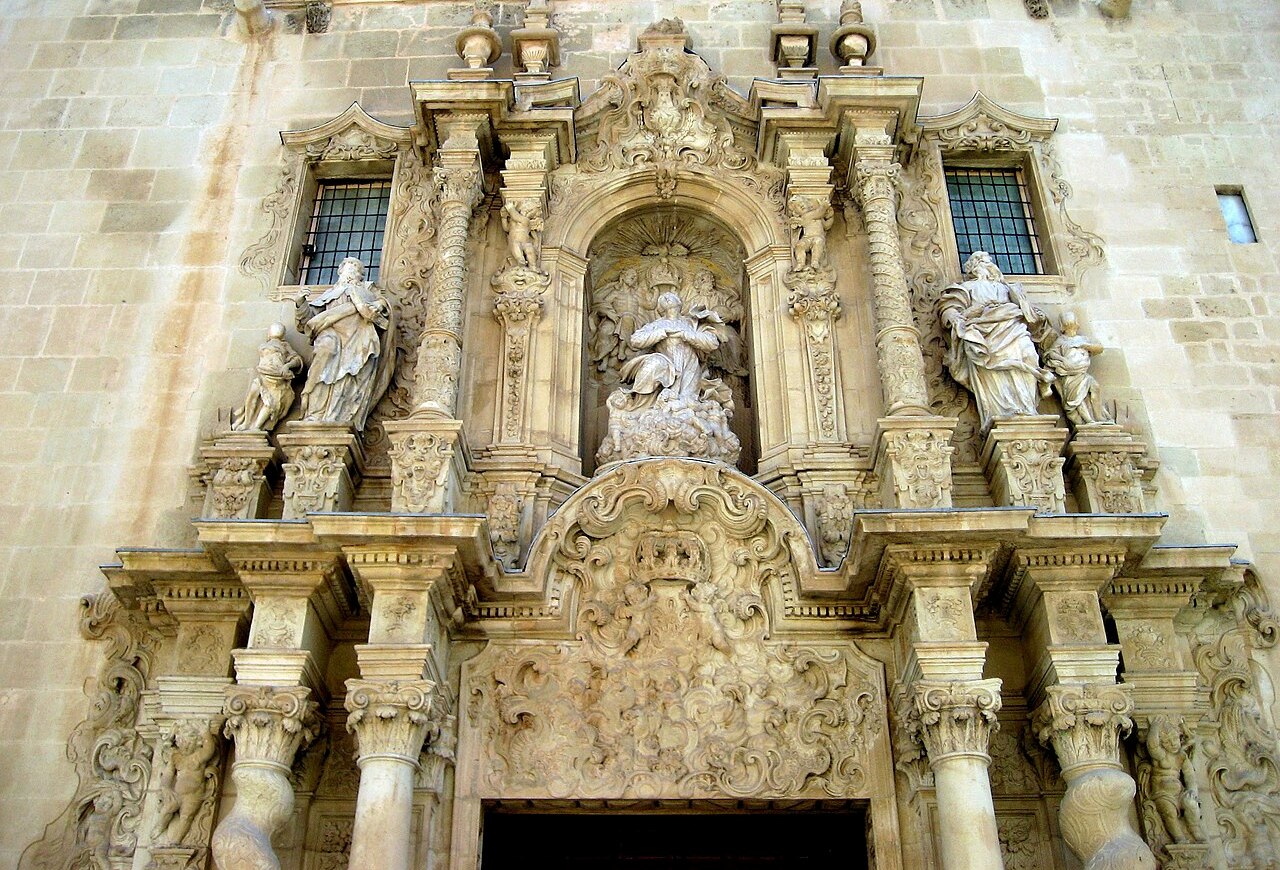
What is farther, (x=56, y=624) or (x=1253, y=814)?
(x=56, y=624)

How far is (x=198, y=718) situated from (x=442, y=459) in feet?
8.56

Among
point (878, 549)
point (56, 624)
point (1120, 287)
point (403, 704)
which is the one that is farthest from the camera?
point (1120, 287)

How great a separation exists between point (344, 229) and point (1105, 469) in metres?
7.70

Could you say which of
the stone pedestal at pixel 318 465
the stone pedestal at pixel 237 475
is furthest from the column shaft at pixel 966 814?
the stone pedestal at pixel 237 475

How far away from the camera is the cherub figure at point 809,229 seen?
11.6m

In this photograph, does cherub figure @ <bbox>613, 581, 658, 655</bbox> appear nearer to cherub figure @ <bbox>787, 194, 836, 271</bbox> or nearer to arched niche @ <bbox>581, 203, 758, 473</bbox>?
arched niche @ <bbox>581, 203, 758, 473</bbox>

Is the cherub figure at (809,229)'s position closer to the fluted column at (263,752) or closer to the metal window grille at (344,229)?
the metal window grille at (344,229)

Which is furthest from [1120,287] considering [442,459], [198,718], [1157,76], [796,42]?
[198,718]

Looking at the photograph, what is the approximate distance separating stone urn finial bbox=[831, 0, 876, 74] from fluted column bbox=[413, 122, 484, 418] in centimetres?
387

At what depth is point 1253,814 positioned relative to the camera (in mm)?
9305

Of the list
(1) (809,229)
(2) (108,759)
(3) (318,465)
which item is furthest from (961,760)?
(2) (108,759)

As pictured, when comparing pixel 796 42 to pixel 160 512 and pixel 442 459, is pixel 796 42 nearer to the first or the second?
pixel 442 459

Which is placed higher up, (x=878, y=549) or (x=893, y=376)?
(x=893, y=376)

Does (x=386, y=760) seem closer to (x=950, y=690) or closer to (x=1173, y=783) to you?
(x=950, y=690)
